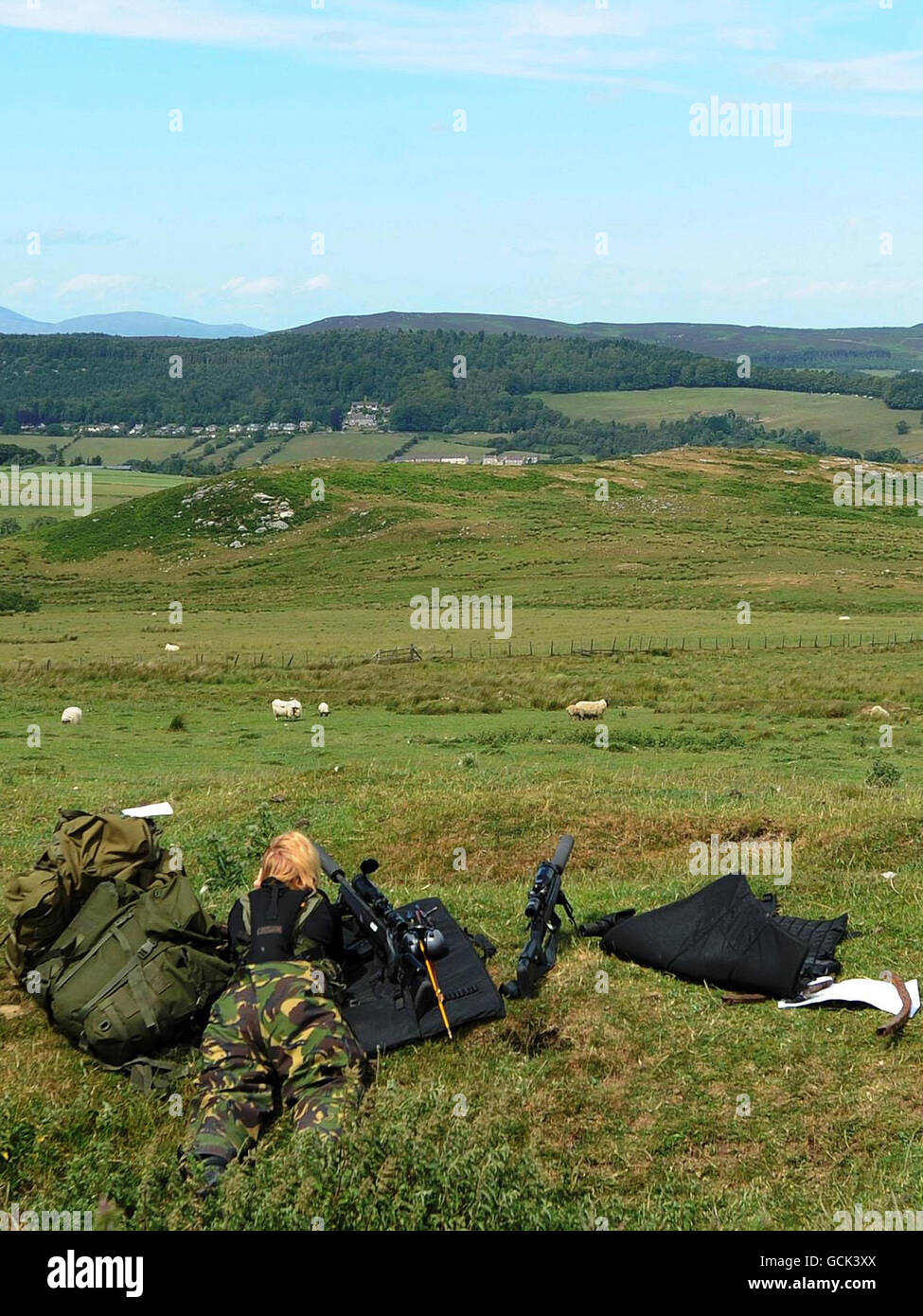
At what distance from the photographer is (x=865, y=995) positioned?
927 centimetres

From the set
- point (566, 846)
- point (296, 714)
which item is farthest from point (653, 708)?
point (566, 846)

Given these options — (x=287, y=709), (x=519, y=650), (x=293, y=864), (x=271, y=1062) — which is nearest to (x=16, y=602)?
(x=519, y=650)

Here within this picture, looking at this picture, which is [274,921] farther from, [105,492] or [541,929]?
[105,492]

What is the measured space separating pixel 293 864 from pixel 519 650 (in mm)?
43381

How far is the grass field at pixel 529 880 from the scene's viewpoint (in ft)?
22.4

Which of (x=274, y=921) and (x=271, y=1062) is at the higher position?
(x=274, y=921)

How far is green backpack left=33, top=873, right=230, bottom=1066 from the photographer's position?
8.55 metres

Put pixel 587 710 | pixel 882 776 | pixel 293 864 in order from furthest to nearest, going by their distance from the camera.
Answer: pixel 587 710 → pixel 882 776 → pixel 293 864

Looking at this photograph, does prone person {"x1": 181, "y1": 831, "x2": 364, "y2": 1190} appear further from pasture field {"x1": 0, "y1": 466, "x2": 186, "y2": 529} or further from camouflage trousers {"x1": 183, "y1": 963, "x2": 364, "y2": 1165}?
pasture field {"x1": 0, "y1": 466, "x2": 186, "y2": 529}

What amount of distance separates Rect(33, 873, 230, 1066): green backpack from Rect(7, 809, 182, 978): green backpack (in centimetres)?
13

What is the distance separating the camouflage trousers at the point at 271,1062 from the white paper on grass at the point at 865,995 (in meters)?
3.55

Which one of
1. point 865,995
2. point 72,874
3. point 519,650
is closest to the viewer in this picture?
point 865,995

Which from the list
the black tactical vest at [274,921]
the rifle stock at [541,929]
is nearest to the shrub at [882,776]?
the rifle stock at [541,929]

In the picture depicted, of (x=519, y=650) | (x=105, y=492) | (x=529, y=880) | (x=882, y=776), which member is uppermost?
(x=105, y=492)
